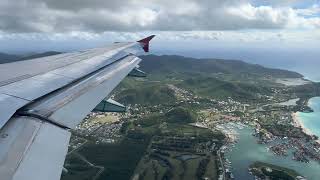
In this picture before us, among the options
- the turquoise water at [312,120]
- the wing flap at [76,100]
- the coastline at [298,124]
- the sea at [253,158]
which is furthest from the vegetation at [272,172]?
the wing flap at [76,100]

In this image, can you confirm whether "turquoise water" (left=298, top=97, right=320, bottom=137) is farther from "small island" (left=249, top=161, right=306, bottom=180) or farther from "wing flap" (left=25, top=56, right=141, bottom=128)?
"wing flap" (left=25, top=56, right=141, bottom=128)

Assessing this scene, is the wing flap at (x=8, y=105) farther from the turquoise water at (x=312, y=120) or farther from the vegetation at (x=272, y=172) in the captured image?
the turquoise water at (x=312, y=120)

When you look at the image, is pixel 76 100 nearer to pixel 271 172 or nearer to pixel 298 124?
pixel 271 172

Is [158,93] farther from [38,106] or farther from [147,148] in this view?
[38,106]

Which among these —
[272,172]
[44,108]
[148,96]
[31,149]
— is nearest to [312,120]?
[272,172]

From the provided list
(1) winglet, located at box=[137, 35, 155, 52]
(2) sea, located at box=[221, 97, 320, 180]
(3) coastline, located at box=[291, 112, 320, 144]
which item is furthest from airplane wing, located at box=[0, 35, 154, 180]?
(3) coastline, located at box=[291, 112, 320, 144]

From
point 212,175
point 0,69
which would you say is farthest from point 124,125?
point 0,69

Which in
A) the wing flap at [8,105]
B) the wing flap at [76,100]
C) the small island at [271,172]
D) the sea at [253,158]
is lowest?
the sea at [253,158]
